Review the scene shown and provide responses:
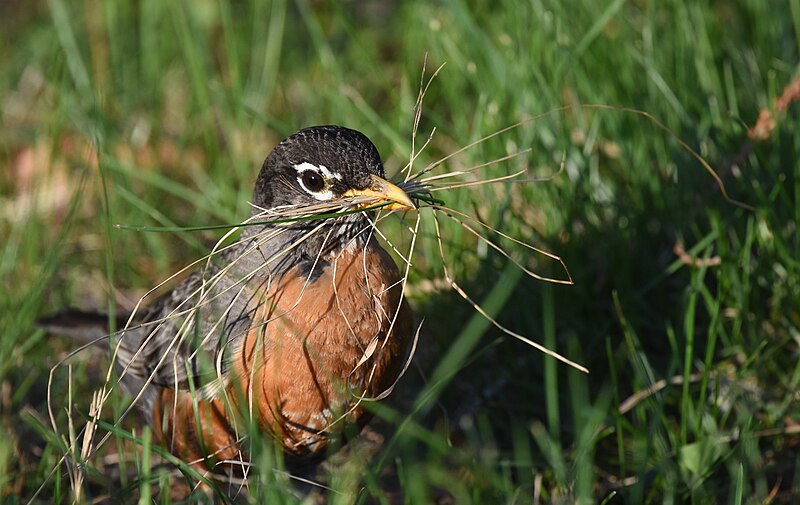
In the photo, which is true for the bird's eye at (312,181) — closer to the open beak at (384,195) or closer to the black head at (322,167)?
the black head at (322,167)

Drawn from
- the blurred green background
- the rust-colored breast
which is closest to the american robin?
the rust-colored breast

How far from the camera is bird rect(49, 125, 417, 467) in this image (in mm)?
3254

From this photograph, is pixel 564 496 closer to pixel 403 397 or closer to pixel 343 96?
pixel 403 397

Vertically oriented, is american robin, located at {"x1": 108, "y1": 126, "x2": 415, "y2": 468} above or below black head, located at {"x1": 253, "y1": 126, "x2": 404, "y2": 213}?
below

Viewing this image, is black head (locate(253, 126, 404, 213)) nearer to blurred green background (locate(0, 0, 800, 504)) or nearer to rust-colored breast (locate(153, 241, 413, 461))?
rust-colored breast (locate(153, 241, 413, 461))

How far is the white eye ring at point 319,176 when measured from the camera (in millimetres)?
3311

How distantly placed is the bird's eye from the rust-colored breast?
9.9 inches

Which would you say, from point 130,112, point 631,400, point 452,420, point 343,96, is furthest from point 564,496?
point 130,112

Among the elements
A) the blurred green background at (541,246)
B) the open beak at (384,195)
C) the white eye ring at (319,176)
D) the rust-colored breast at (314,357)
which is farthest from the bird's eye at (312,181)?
the blurred green background at (541,246)

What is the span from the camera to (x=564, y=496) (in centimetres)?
300

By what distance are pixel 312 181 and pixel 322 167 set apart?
0.27 feet

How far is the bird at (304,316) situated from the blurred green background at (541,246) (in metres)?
0.24

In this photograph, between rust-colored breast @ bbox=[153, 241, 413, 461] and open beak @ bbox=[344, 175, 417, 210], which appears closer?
open beak @ bbox=[344, 175, 417, 210]

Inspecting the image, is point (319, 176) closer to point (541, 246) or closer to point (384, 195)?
point (384, 195)
